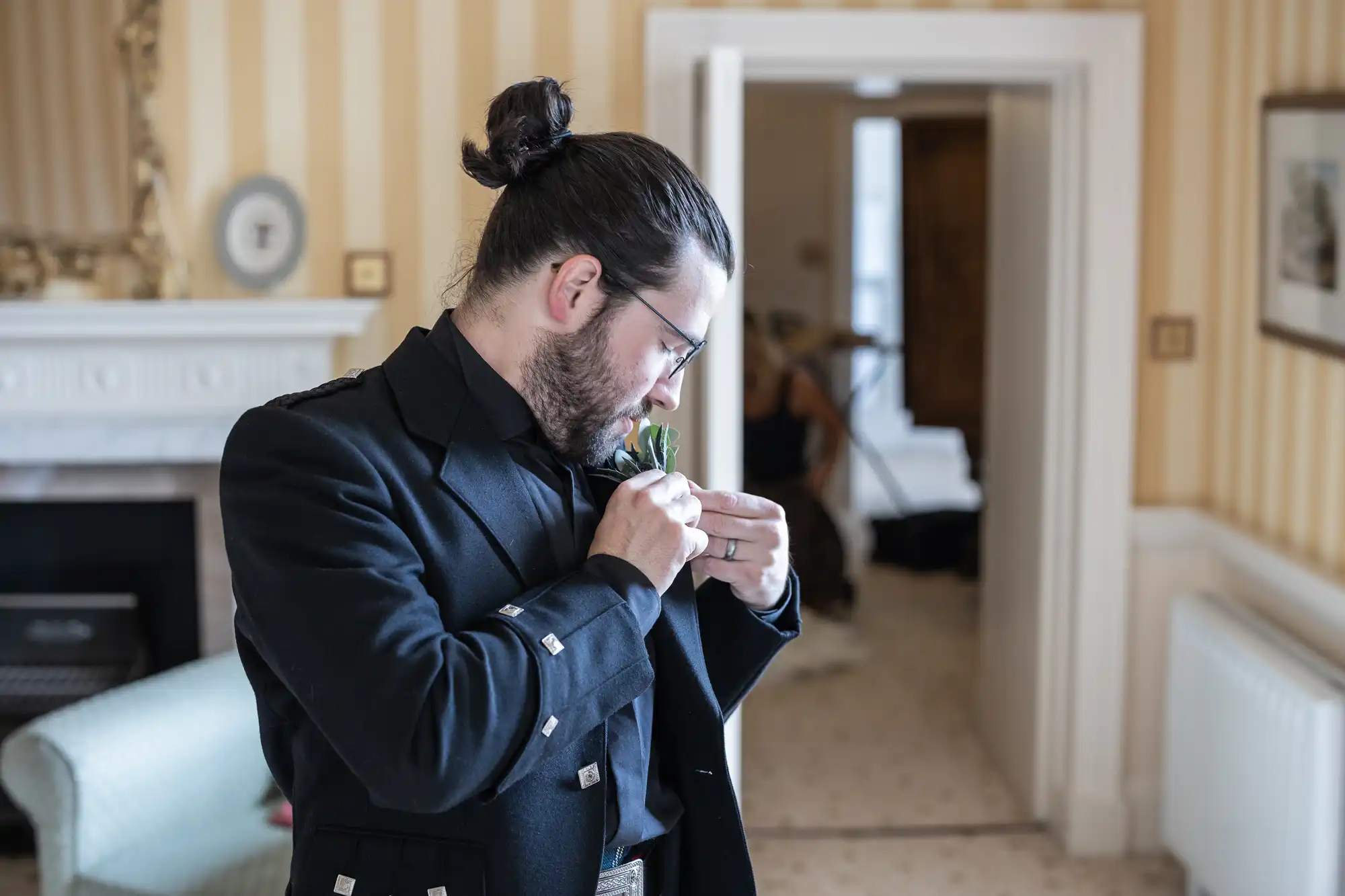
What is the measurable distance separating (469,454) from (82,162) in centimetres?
248

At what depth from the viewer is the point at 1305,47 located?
3068mm

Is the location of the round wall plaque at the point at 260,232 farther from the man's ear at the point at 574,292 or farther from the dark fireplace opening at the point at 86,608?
the man's ear at the point at 574,292

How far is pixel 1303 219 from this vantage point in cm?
302

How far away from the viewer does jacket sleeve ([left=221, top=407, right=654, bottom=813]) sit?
3.56 ft

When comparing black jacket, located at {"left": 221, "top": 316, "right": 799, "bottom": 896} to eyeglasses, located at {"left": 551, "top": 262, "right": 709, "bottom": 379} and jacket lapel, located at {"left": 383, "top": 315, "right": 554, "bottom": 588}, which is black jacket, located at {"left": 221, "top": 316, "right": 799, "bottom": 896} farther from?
eyeglasses, located at {"left": 551, "top": 262, "right": 709, "bottom": 379}

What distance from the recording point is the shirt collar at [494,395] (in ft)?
4.21

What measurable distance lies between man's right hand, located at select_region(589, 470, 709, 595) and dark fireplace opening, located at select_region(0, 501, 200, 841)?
2500 millimetres

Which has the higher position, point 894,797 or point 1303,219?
point 1303,219

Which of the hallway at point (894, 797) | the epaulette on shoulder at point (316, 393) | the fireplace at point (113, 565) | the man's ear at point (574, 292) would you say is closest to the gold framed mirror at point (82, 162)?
the fireplace at point (113, 565)

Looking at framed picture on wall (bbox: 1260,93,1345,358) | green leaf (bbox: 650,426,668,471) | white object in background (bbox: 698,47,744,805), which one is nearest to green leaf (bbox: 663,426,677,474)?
green leaf (bbox: 650,426,668,471)

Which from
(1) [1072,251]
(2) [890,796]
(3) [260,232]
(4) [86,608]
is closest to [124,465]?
(4) [86,608]

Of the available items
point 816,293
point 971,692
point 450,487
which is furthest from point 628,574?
point 816,293

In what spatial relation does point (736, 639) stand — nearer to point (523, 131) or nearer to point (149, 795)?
point (523, 131)

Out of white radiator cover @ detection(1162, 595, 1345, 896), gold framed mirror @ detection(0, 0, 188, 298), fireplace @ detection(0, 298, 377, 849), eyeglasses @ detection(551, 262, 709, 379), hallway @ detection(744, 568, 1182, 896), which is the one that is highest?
gold framed mirror @ detection(0, 0, 188, 298)
